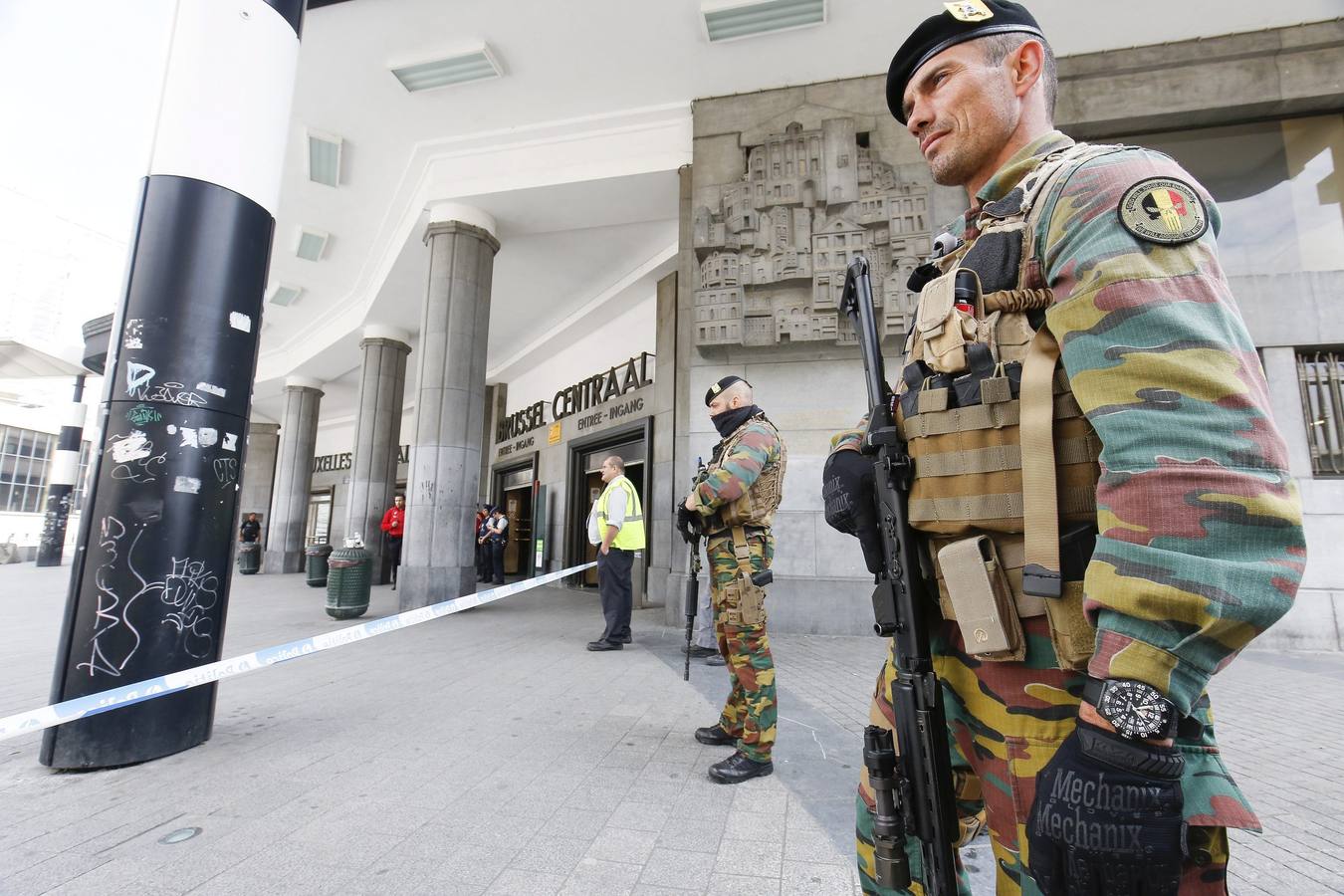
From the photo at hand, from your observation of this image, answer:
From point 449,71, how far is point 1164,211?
9.24 m

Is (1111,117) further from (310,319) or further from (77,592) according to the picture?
(310,319)

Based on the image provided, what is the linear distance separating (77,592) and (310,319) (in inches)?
650

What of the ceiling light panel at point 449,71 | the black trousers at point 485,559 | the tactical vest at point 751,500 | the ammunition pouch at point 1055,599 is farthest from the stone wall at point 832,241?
the black trousers at point 485,559

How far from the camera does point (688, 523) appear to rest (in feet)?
11.8

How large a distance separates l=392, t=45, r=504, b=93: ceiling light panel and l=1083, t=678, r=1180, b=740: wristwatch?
9117 millimetres

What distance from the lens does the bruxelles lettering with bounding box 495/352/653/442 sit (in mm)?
11539

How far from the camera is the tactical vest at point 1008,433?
0.98m

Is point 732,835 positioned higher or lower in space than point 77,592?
lower

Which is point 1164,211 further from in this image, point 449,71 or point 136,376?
point 449,71

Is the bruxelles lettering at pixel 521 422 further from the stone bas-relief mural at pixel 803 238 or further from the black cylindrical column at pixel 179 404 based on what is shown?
the black cylindrical column at pixel 179 404

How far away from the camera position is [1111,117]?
7.29 meters

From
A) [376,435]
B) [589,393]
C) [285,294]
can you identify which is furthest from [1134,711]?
[285,294]

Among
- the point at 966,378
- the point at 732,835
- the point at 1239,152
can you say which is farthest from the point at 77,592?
the point at 1239,152

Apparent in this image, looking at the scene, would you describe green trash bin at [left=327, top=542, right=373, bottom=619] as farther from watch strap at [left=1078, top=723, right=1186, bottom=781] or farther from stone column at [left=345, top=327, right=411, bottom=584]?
watch strap at [left=1078, top=723, right=1186, bottom=781]
